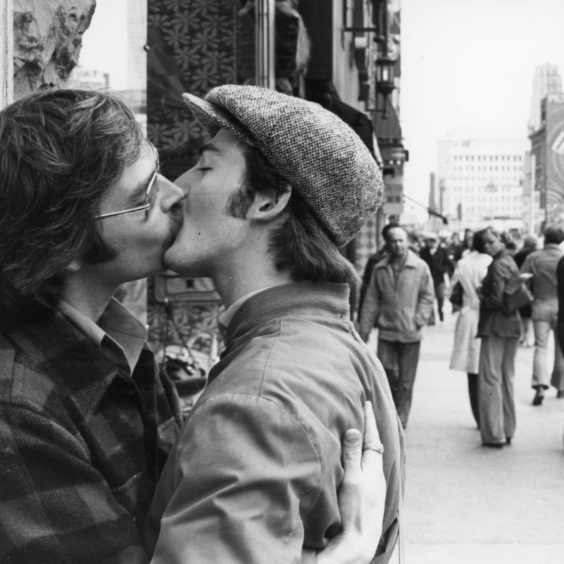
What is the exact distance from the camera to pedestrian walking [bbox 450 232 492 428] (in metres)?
8.84

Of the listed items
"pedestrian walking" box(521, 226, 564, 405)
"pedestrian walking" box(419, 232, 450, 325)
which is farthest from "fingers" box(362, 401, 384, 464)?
"pedestrian walking" box(419, 232, 450, 325)

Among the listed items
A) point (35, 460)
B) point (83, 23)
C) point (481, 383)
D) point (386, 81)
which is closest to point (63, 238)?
point (35, 460)

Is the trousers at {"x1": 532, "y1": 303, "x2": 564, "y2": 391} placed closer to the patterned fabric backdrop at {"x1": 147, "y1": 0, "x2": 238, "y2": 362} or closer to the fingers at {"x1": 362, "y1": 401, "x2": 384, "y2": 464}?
the patterned fabric backdrop at {"x1": 147, "y1": 0, "x2": 238, "y2": 362}

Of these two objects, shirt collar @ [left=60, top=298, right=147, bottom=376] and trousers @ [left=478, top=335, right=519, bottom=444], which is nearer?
shirt collar @ [left=60, top=298, right=147, bottom=376]

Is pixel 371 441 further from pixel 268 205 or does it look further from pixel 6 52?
pixel 6 52

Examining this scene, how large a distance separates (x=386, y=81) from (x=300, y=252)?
14929 mm

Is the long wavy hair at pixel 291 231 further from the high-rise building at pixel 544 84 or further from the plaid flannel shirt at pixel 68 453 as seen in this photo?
the high-rise building at pixel 544 84

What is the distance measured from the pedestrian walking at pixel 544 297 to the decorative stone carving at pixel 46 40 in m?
8.25

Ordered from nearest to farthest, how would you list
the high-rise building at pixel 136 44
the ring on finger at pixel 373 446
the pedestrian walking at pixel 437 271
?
the ring on finger at pixel 373 446 → the high-rise building at pixel 136 44 → the pedestrian walking at pixel 437 271

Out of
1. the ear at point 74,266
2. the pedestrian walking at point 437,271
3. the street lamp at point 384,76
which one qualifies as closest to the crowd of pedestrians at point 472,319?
the ear at point 74,266

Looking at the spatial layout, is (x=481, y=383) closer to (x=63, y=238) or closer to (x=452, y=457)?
(x=452, y=457)

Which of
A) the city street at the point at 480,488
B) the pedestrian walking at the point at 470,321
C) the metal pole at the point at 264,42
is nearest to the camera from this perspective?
the city street at the point at 480,488

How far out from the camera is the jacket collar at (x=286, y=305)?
74.0 inches

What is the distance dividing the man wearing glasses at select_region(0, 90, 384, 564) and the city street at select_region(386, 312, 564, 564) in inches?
154
